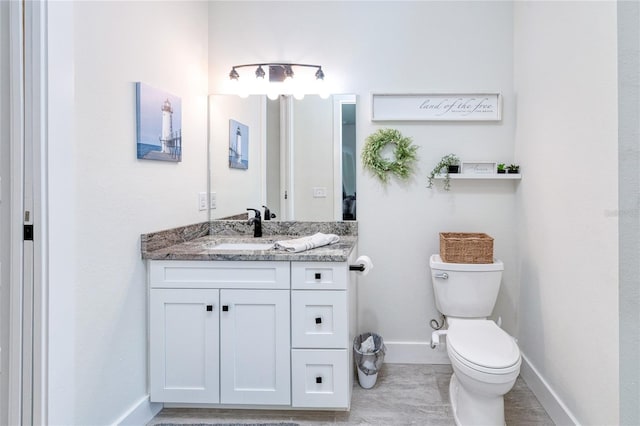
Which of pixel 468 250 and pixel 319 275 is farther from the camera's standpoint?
pixel 468 250

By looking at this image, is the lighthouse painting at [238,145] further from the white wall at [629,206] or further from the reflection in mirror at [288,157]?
the white wall at [629,206]

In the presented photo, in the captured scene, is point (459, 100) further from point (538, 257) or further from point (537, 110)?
point (538, 257)

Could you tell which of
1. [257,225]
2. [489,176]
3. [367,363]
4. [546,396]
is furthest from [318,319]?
[489,176]

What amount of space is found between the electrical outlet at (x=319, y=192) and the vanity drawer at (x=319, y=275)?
0.78 meters

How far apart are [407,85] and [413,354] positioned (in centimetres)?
177

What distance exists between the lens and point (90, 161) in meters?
1.43

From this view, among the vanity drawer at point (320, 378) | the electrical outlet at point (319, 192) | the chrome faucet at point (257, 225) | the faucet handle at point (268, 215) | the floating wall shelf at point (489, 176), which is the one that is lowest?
the vanity drawer at point (320, 378)

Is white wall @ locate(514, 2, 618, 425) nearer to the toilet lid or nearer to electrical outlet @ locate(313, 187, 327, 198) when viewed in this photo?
the toilet lid

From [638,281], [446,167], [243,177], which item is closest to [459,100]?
[446,167]

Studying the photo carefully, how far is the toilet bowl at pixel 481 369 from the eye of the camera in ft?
5.10

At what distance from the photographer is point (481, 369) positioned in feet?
5.12

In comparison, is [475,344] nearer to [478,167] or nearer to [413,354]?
[413,354]

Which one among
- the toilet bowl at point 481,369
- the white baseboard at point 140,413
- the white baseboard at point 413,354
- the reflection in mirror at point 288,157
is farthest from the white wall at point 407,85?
the white baseboard at point 140,413
